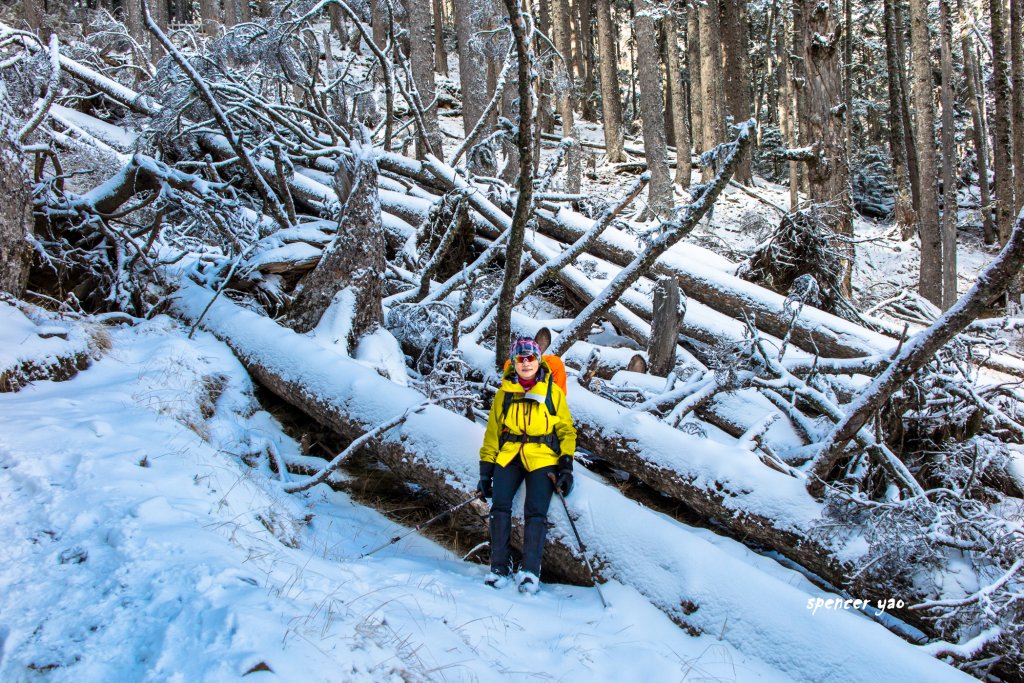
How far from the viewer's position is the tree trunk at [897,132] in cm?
1767

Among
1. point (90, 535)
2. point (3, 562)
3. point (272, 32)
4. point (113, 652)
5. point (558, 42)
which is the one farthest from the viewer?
point (558, 42)

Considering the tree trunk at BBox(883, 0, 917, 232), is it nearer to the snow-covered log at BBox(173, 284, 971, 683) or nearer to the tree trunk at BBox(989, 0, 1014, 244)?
the tree trunk at BBox(989, 0, 1014, 244)

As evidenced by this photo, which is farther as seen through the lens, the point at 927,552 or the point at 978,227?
the point at 978,227

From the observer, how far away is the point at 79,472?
2754 millimetres

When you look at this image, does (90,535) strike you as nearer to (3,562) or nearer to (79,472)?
(3,562)

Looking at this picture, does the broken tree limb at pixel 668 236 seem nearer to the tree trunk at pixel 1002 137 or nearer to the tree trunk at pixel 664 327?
the tree trunk at pixel 664 327

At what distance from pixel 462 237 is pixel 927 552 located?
544 centimetres

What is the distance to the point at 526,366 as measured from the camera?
381 cm

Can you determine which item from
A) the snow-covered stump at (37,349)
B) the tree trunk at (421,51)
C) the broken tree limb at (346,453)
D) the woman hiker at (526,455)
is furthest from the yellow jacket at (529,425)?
the tree trunk at (421,51)

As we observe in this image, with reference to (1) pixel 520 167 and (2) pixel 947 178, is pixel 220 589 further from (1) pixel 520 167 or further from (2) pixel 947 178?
(2) pixel 947 178

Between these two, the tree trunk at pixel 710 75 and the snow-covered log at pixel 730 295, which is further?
the tree trunk at pixel 710 75

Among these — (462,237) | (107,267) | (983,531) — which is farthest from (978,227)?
(107,267)

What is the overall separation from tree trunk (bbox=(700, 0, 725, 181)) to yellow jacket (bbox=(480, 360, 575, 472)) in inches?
538

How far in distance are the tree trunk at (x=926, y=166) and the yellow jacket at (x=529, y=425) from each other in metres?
11.4
